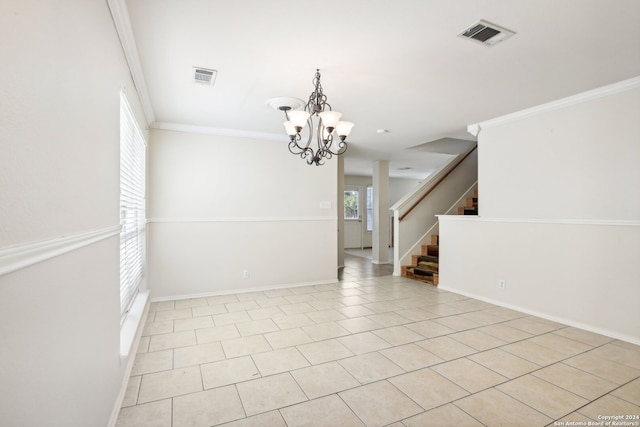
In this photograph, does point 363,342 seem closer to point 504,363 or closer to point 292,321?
point 292,321

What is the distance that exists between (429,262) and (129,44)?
5.17 m

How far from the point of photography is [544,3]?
1826mm

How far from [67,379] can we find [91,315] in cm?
37

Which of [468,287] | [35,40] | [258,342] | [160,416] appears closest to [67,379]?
[160,416]

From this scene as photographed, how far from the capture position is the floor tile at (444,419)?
1.78 m

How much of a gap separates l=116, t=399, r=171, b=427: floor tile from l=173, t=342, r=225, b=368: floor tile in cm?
50

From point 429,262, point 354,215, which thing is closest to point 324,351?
point 429,262

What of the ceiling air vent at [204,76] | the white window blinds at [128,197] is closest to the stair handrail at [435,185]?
the ceiling air vent at [204,76]

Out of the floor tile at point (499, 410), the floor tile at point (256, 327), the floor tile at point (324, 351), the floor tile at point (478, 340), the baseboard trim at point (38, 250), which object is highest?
the baseboard trim at point (38, 250)

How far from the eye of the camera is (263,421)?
1.80 metres

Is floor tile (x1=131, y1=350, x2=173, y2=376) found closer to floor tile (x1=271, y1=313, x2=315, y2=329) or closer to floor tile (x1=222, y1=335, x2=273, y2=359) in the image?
floor tile (x1=222, y1=335, x2=273, y2=359)

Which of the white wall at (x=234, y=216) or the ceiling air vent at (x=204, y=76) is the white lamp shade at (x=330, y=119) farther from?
the white wall at (x=234, y=216)

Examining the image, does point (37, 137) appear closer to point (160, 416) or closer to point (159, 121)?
point (160, 416)

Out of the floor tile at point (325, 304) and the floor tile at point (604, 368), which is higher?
the floor tile at point (325, 304)
